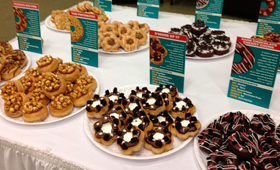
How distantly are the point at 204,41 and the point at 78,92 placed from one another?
106 centimetres

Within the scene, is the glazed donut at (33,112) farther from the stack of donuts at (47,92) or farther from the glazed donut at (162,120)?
the glazed donut at (162,120)

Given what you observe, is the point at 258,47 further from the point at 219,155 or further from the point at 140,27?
the point at 140,27

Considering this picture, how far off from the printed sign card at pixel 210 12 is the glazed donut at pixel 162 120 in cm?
132

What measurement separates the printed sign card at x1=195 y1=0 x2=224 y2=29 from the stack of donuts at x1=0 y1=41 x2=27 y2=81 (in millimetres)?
1499

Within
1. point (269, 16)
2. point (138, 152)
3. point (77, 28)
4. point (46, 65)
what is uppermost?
point (269, 16)

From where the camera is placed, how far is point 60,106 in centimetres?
145

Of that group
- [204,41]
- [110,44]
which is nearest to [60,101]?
[110,44]

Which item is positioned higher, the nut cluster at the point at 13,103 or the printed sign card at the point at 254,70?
the printed sign card at the point at 254,70

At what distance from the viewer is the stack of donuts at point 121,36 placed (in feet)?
6.94

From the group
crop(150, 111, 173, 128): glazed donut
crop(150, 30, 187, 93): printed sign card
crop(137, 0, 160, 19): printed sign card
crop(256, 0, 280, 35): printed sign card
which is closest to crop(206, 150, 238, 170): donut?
crop(150, 111, 173, 128): glazed donut

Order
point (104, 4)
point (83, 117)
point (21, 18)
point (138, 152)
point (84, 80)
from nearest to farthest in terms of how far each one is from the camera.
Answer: point (138, 152), point (83, 117), point (84, 80), point (21, 18), point (104, 4)

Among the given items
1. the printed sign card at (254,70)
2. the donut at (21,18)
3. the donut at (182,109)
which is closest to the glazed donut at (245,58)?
the printed sign card at (254,70)

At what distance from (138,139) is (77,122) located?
40cm

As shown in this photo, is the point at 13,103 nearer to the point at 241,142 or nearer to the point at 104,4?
the point at 241,142
